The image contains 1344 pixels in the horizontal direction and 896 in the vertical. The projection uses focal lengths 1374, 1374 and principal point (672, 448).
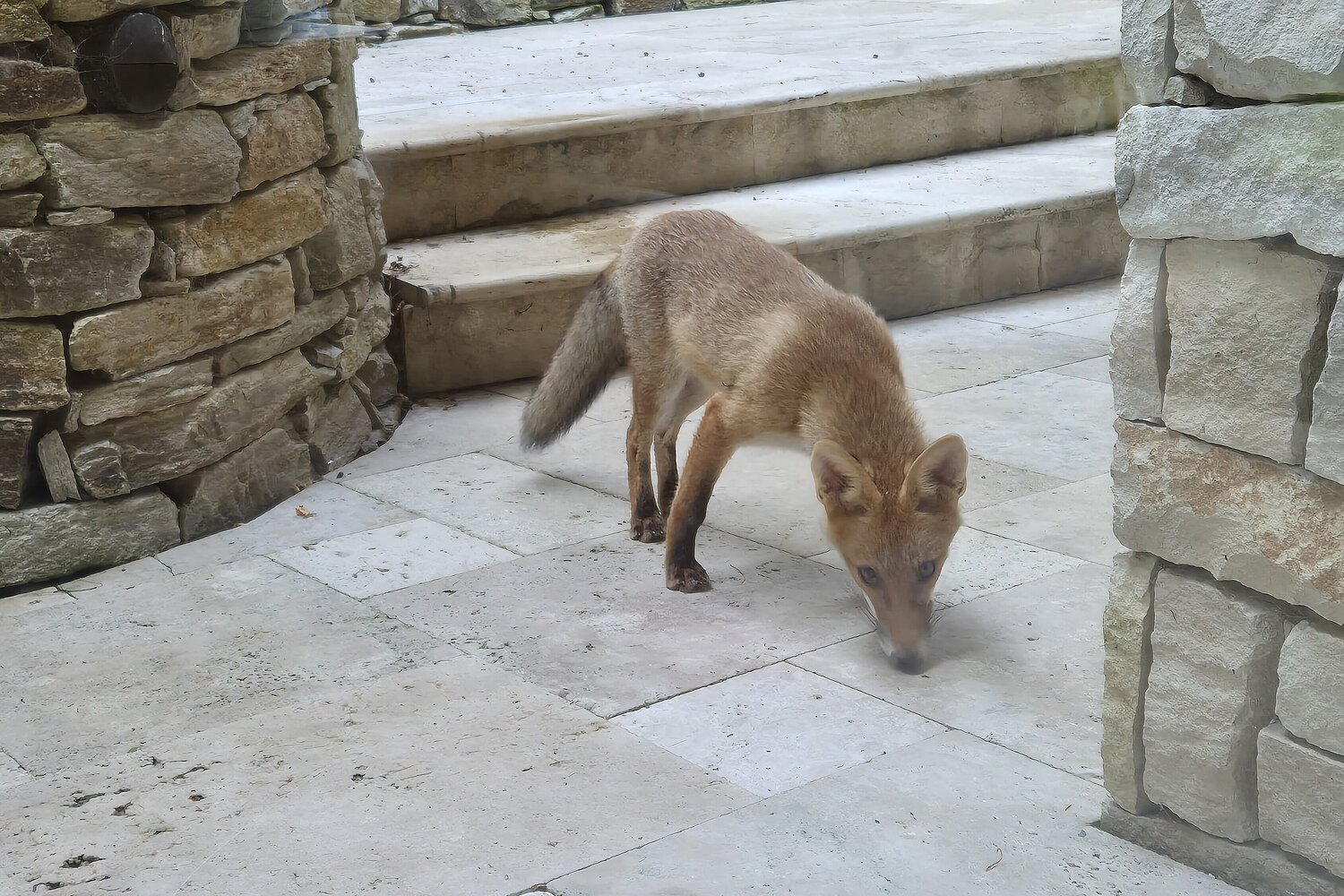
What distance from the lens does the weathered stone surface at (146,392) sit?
14.7 feet

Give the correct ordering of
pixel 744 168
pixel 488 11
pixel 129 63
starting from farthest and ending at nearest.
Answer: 1. pixel 488 11
2. pixel 744 168
3. pixel 129 63

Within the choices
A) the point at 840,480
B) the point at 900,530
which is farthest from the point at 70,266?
the point at 900,530

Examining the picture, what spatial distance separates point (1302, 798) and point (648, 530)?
8.60ft

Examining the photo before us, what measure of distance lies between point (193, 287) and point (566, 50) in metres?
6.44

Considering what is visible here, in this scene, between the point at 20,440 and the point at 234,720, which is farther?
the point at 20,440

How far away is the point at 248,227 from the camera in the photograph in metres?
4.87

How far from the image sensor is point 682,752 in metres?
3.29

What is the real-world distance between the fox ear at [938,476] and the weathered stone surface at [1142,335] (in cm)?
90

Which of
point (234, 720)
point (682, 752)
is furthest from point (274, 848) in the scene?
point (682, 752)

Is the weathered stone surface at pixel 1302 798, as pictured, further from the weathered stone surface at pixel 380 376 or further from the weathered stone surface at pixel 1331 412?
the weathered stone surface at pixel 380 376

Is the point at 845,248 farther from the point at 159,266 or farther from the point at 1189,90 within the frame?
the point at 1189,90

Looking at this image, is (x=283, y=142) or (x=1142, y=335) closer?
(x=1142, y=335)

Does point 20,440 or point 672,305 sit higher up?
point 672,305

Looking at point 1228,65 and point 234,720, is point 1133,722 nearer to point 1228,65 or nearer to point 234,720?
point 1228,65
